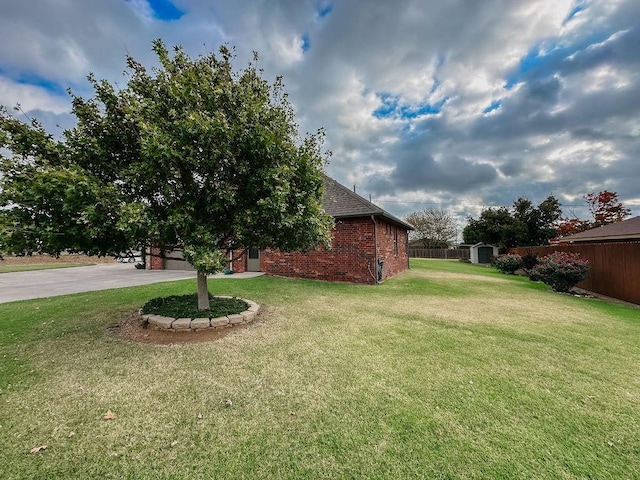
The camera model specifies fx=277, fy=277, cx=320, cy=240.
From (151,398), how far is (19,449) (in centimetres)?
90

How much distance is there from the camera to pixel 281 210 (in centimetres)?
449

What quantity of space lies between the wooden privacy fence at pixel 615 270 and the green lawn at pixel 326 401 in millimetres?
5223

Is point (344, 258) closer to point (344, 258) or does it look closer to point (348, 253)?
point (344, 258)

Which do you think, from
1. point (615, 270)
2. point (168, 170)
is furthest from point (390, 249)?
point (168, 170)

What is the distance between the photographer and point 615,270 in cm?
936

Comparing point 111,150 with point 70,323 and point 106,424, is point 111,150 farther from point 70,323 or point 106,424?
point 106,424

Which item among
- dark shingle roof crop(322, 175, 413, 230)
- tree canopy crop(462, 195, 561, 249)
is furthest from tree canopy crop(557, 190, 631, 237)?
dark shingle roof crop(322, 175, 413, 230)

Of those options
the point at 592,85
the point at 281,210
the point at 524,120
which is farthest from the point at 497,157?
the point at 281,210

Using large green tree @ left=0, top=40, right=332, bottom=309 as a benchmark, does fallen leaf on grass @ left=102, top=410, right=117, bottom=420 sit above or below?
below

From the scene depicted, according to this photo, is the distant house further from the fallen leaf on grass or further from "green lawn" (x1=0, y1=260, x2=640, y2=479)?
the fallen leaf on grass

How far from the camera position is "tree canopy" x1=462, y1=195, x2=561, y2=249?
86.8 feet

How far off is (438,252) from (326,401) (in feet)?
125

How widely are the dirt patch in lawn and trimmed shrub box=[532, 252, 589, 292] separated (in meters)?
10.8

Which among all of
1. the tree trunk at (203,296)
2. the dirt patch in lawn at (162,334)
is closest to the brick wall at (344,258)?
the tree trunk at (203,296)
